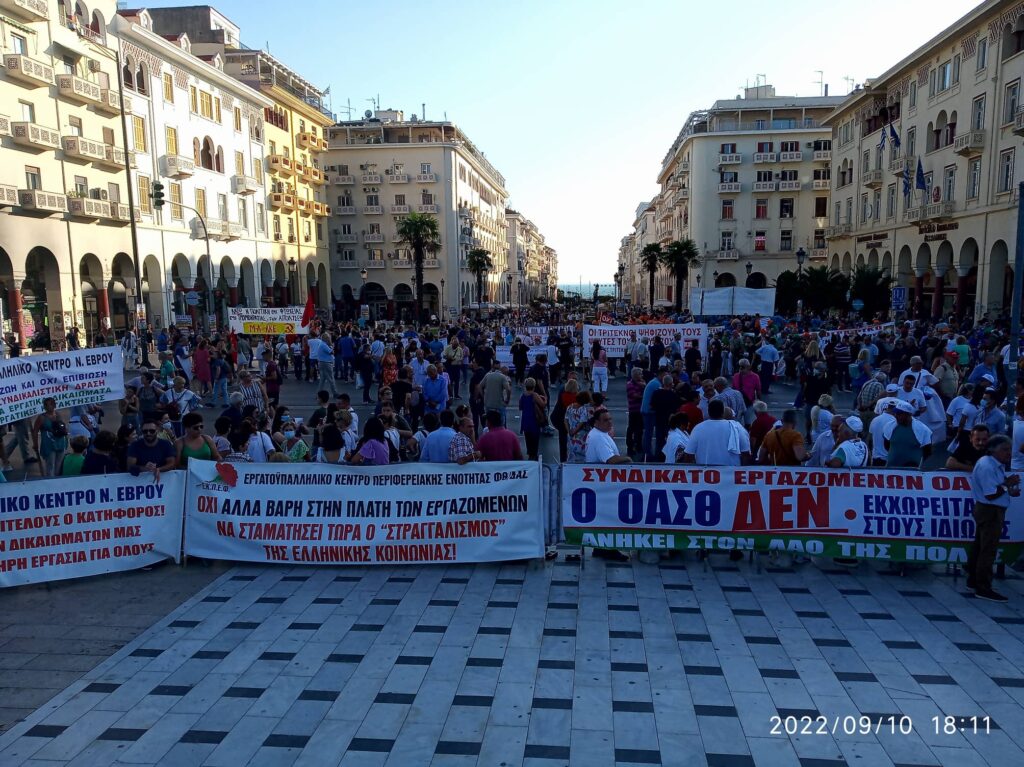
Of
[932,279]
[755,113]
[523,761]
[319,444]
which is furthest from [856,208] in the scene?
[523,761]

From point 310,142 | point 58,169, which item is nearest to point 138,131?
point 58,169

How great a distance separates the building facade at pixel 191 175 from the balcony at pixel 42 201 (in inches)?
189

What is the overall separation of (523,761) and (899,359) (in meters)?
17.0

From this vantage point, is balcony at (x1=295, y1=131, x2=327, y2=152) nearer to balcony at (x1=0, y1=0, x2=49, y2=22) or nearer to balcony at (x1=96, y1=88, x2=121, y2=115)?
balcony at (x1=96, y1=88, x2=121, y2=115)

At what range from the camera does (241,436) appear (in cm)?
930

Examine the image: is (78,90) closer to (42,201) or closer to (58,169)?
(58,169)

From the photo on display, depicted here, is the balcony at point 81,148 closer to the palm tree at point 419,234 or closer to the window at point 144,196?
the window at point 144,196

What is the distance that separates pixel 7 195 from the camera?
28359 millimetres

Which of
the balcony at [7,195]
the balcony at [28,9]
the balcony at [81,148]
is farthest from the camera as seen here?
the balcony at [81,148]

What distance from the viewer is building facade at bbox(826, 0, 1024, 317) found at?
103 feet

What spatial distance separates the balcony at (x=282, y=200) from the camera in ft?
169

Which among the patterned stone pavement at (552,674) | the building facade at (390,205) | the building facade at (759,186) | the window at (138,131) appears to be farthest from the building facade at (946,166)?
the window at (138,131)

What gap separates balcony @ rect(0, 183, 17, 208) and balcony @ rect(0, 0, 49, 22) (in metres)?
6.97
